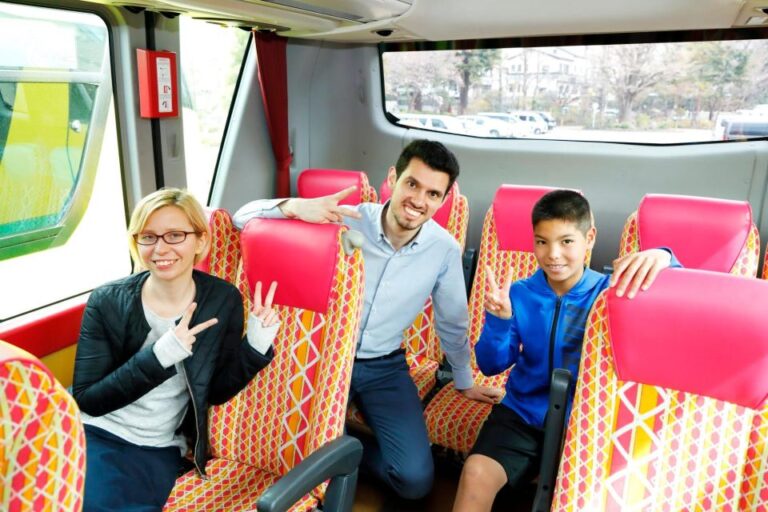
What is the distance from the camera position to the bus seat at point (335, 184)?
3766 mm

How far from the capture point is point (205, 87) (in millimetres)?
3475

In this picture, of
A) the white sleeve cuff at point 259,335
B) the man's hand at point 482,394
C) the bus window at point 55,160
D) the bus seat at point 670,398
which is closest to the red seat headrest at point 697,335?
the bus seat at point 670,398

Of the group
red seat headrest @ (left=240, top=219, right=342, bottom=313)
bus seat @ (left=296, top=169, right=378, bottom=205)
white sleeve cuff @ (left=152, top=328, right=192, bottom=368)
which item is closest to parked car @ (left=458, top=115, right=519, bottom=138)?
bus seat @ (left=296, top=169, right=378, bottom=205)

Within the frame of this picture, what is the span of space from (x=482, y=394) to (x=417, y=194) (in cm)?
97

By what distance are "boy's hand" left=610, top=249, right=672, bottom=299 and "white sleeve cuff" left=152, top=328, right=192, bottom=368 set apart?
1.15 m

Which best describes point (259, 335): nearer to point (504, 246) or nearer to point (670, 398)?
point (670, 398)

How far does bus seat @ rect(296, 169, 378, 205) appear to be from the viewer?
3766 millimetres

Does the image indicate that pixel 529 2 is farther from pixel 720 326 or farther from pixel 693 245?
Result: pixel 720 326

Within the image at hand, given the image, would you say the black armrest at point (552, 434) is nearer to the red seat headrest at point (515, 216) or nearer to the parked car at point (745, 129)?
the red seat headrest at point (515, 216)

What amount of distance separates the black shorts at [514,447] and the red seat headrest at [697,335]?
0.68 metres

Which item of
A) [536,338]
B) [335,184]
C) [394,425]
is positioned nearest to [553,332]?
[536,338]

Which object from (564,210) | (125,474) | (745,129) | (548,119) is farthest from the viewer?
(548,119)

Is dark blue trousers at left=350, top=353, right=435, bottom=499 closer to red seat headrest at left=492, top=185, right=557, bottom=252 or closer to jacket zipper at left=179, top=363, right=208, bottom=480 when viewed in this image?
jacket zipper at left=179, top=363, right=208, bottom=480

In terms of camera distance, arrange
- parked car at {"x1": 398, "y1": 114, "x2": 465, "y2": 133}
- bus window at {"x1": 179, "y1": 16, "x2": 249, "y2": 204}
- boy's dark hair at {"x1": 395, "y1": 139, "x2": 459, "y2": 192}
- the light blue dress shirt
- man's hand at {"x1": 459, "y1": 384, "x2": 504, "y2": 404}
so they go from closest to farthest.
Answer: boy's dark hair at {"x1": 395, "y1": 139, "x2": 459, "y2": 192} < the light blue dress shirt < man's hand at {"x1": 459, "y1": 384, "x2": 504, "y2": 404} < bus window at {"x1": 179, "y1": 16, "x2": 249, "y2": 204} < parked car at {"x1": 398, "y1": 114, "x2": 465, "y2": 133}
